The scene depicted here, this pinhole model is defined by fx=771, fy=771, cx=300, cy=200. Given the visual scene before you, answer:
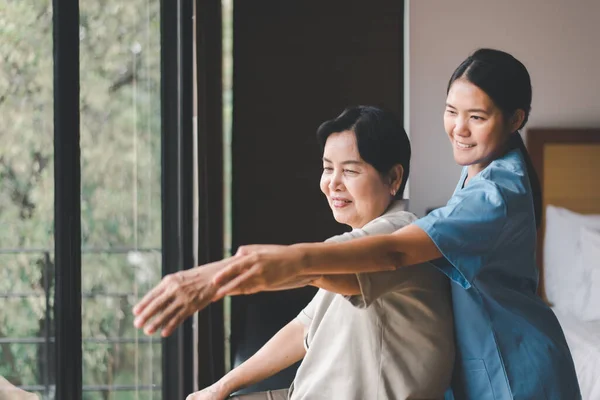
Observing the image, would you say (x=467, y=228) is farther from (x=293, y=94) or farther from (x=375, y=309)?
(x=293, y=94)

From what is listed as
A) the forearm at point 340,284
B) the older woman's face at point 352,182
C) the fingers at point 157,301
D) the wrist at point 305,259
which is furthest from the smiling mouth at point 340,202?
the fingers at point 157,301

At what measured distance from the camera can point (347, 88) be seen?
332cm

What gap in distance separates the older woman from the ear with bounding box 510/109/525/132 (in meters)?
0.18

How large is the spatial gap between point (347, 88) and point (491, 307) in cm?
231

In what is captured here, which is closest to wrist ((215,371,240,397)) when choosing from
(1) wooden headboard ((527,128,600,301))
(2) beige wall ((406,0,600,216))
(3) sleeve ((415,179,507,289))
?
(3) sleeve ((415,179,507,289))

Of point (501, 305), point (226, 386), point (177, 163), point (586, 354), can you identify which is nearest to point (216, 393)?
point (226, 386)

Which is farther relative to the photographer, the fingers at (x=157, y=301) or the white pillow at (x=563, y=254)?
the white pillow at (x=563, y=254)

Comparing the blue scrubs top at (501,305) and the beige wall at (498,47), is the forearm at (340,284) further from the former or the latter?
the beige wall at (498,47)

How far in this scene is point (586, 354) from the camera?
257 cm

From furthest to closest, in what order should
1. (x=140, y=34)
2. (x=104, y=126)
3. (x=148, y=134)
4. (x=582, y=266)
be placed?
(x=582, y=266), (x=148, y=134), (x=140, y=34), (x=104, y=126)

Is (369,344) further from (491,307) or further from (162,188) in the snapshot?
(162,188)

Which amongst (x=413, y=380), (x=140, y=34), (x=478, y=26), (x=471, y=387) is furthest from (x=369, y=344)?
(x=478, y=26)

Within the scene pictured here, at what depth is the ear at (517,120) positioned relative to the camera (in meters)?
1.20

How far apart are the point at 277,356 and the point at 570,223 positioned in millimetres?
2389
